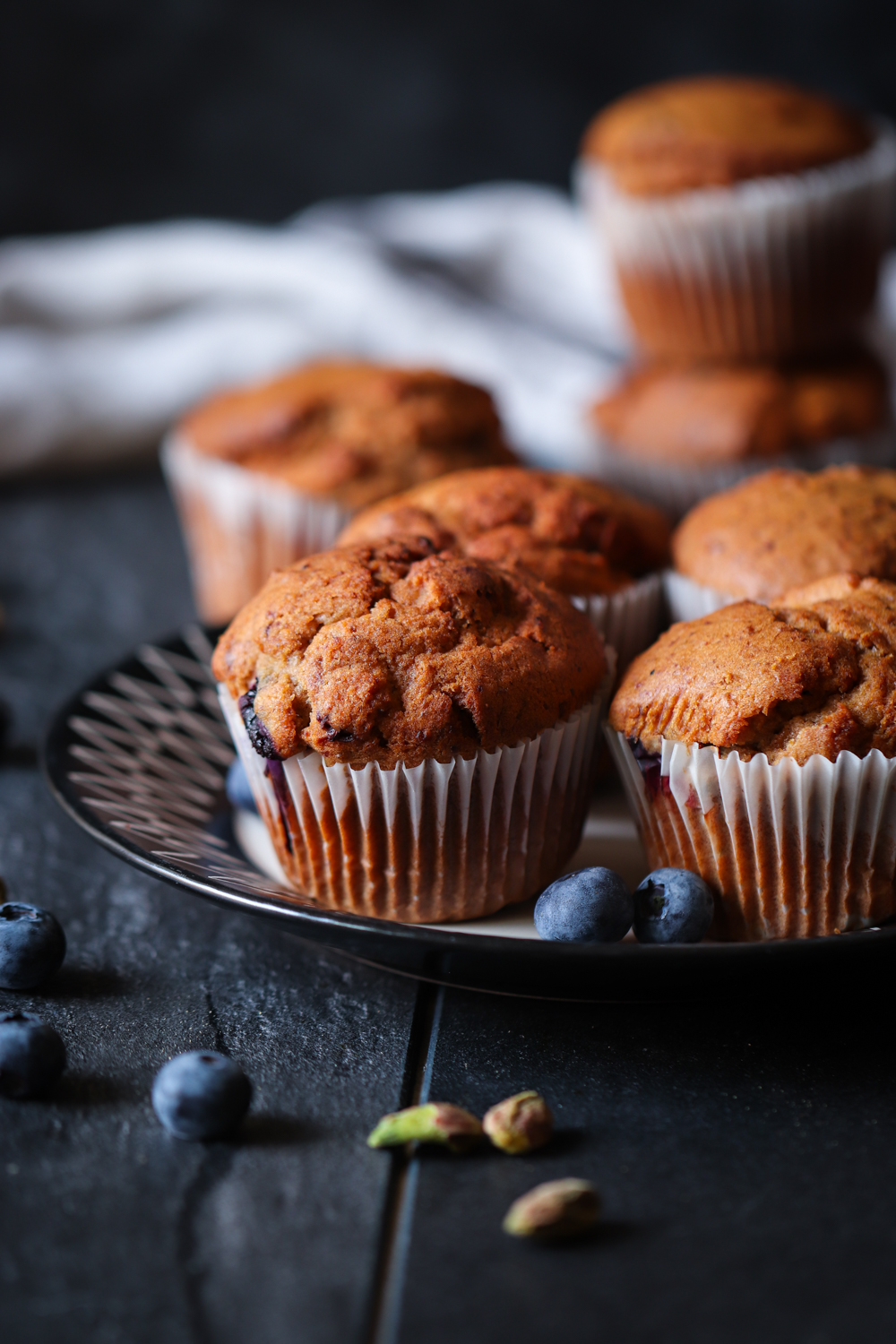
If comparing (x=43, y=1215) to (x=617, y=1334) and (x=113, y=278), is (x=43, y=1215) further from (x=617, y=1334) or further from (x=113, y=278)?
(x=113, y=278)

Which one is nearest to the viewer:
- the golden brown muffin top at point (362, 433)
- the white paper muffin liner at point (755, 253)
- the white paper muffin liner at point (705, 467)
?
the golden brown muffin top at point (362, 433)

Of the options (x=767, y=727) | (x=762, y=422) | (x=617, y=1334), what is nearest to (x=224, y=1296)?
(x=617, y=1334)

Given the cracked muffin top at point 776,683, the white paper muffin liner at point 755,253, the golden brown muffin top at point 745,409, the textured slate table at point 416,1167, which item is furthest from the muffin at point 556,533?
the white paper muffin liner at point 755,253

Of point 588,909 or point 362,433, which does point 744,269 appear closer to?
point 362,433

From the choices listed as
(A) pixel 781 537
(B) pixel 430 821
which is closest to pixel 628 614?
(A) pixel 781 537

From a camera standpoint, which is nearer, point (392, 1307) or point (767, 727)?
point (392, 1307)

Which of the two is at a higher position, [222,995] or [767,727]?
[767,727]

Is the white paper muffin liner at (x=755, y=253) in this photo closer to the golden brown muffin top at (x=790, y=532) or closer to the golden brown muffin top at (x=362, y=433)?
the golden brown muffin top at (x=362, y=433)
